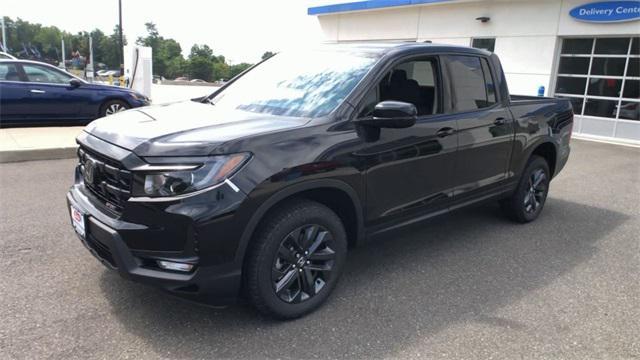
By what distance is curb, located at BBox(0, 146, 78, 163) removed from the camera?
740 centimetres

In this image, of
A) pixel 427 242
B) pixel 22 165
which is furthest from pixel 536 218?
pixel 22 165

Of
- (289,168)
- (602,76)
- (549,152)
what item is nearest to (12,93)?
(289,168)

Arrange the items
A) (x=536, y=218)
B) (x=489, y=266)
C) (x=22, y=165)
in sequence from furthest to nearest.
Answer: (x=22, y=165)
(x=536, y=218)
(x=489, y=266)

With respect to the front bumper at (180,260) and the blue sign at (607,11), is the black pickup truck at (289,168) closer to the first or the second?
the front bumper at (180,260)

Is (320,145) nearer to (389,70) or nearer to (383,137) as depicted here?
(383,137)

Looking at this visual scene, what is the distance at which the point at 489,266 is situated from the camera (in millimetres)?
4270

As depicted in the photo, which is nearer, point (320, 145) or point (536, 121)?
point (320, 145)

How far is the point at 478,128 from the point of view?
4402 millimetres

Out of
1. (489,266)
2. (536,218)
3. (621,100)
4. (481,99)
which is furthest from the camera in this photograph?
(621,100)

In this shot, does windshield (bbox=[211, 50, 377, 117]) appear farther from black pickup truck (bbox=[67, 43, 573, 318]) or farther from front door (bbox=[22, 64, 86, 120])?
front door (bbox=[22, 64, 86, 120])

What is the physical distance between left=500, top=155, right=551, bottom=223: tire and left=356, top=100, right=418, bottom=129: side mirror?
248cm

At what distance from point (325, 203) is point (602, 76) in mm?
13832

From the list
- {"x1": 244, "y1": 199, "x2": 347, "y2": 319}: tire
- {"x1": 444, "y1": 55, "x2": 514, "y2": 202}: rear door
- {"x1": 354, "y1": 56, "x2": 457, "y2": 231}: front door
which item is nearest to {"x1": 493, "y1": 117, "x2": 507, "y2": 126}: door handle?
{"x1": 444, "y1": 55, "x2": 514, "y2": 202}: rear door

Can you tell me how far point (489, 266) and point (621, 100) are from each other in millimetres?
12259
